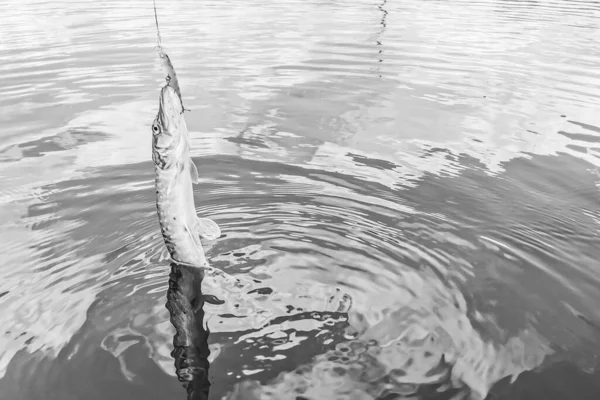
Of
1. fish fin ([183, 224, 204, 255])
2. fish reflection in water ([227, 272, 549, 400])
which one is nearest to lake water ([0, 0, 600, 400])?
fish reflection in water ([227, 272, 549, 400])

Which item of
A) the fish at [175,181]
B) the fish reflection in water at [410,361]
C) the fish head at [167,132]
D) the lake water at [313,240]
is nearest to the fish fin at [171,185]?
the fish at [175,181]

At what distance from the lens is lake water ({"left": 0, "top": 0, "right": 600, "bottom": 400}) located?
3580 mm

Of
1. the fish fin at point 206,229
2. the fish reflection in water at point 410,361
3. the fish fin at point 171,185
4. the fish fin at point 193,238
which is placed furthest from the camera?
the fish fin at point 206,229

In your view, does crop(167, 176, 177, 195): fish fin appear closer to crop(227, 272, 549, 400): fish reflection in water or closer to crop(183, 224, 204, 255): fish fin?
crop(183, 224, 204, 255): fish fin

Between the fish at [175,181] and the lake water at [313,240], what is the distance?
0.47 metres

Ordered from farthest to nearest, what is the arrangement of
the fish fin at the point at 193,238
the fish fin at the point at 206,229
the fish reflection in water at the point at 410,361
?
the fish fin at the point at 206,229 < the fish fin at the point at 193,238 < the fish reflection in water at the point at 410,361

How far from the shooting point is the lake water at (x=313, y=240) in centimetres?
358

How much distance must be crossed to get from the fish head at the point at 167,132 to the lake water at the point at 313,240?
1122 millimetres

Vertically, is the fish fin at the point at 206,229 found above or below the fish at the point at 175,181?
below

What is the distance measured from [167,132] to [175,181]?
32 centimetres

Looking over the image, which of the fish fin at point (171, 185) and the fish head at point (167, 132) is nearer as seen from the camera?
the fish head at point (167, 132)

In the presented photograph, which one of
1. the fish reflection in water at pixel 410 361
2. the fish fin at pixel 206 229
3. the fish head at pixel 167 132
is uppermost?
the fish head at pixel 167 132

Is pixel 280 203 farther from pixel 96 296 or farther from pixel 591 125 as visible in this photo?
pixel 591 125

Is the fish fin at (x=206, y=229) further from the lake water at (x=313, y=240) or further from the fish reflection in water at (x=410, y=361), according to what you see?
the fish reflection in water at (x=410, y=361)
